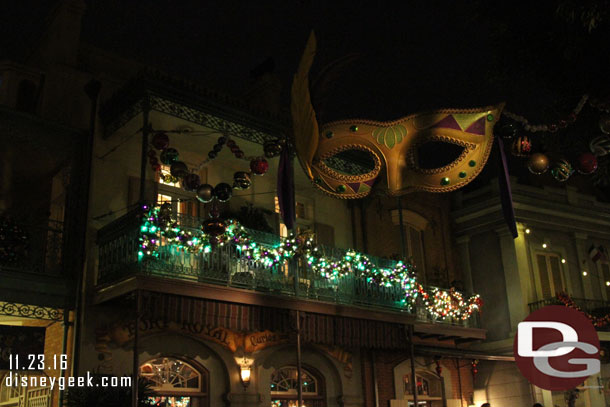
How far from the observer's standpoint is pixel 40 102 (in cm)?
1409

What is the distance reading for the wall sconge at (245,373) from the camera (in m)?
13.6

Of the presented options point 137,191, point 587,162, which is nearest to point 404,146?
point 587,162

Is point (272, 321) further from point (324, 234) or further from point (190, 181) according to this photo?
point (324, 234)

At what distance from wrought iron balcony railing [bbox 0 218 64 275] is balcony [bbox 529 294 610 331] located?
40.5 ft

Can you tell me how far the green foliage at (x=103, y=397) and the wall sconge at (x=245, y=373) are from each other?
275cm

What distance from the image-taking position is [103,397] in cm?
1058

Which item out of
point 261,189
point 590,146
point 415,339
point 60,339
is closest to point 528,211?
point 415,339

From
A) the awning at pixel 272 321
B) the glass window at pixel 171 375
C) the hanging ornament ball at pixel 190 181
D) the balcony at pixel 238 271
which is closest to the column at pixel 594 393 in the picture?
the balcony at pixel 238 271

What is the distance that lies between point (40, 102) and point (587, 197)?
16366mm

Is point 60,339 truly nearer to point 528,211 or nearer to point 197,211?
point 197,211

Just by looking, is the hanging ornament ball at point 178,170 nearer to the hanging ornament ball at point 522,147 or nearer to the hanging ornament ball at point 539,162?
the hanging ornament ball at point 522,147

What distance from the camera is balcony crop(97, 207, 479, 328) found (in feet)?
38.1

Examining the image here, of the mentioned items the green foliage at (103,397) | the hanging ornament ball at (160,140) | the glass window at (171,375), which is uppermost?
the hanging ornament ball at (160,140)

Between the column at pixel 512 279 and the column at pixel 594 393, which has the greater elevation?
the column at pixel 512 279
